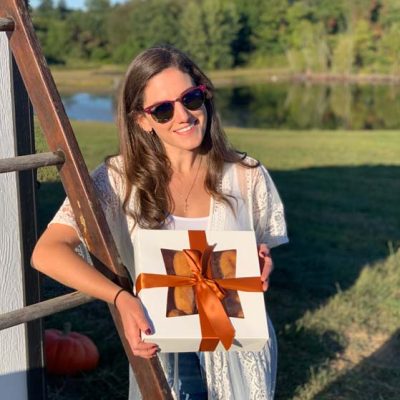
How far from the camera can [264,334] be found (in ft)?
6.64

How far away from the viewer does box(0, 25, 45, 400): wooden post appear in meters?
2.64

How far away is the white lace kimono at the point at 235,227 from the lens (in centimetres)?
233

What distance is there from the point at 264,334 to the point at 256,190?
580 millimetres

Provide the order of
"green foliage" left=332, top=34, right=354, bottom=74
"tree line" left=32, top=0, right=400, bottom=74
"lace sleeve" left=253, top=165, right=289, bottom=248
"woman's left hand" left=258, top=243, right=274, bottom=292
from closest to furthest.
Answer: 1. "woman's left hand" left=258, top=243, right=274, bottom=292
2. "lace sleeve" left=253, top=165, right=289, bottom=248
3. "tree line" left=32, top=0, right=400, bottom=74
4. "green foliage" left=332, top=34, right=354, bottom=74

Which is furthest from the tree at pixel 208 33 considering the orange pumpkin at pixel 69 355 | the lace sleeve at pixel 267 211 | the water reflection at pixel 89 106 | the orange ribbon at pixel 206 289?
the orange ribbon at pixel 206 289

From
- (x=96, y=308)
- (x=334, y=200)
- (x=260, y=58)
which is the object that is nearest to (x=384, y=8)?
(x=260, y=58)

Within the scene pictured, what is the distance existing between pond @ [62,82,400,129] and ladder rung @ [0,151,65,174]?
15288 mm

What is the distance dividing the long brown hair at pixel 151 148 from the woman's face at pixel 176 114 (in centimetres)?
2

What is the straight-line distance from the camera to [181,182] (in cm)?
239

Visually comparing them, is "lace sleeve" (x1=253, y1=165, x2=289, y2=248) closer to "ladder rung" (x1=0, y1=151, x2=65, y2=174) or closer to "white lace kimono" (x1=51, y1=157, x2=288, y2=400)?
"white lace kimono" (x1=51, y1=157, x2=288, y2=400)

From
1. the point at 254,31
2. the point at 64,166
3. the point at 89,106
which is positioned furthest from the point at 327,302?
the point at 254,31

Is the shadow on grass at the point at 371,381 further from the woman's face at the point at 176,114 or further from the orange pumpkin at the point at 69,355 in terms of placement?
the woman's face at the point at 176,114

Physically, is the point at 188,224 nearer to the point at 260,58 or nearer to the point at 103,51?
the point at 103,51

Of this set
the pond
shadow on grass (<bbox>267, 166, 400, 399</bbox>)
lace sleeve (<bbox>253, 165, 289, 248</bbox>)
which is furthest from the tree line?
lace sleeve (<bbox>253, 165, 289, 248</bbox>)
